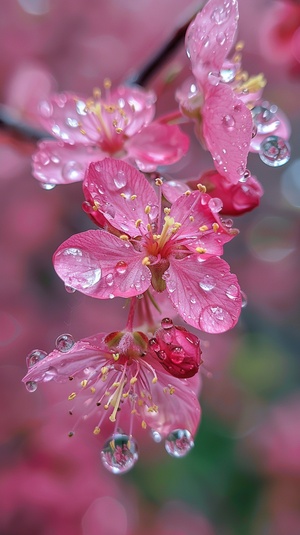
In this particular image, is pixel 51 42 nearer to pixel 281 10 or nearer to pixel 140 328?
pixel 281 10

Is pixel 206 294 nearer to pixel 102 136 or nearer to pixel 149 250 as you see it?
pixel 149 250

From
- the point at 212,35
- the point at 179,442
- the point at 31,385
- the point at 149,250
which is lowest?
the point at 179,442

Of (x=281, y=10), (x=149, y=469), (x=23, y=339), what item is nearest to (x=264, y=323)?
(x=149, y=469)

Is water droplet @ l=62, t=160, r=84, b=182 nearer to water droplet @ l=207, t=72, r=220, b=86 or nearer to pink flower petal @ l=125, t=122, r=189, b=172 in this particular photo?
pink flower petal @ l=125, t=122, r=189, b=172

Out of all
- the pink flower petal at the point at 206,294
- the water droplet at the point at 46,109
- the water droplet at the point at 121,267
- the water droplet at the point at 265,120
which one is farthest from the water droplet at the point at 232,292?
the water droplet at the point at 46,109

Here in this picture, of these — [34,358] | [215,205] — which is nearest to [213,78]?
[215,205]

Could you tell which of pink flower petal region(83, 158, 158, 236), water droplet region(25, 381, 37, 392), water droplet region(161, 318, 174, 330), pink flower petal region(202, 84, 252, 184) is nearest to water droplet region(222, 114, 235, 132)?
pink flower petal region(202, 84, 252, 184)
